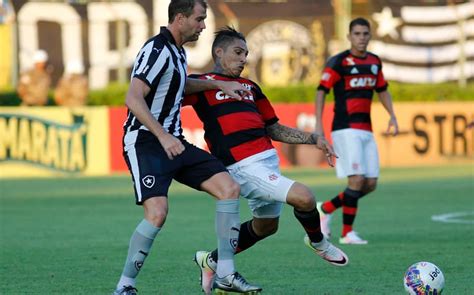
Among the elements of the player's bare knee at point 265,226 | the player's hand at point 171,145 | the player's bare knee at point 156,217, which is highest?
the player's hand at point 171,145

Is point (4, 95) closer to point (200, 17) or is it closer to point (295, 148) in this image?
point (295, 148)

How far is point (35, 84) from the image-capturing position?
28.7 meters

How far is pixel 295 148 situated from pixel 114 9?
6116 millimetres

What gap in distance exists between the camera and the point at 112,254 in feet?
36.1

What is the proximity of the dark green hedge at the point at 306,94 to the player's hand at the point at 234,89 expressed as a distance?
67.0ft

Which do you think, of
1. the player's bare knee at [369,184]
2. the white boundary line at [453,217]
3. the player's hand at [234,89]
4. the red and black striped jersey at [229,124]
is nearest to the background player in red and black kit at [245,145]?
the red and black striped jersey at [229,124]

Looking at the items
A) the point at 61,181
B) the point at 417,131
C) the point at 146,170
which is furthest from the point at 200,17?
the point at 417,131

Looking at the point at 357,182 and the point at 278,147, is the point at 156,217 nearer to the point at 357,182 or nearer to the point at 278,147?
the point at 357,182

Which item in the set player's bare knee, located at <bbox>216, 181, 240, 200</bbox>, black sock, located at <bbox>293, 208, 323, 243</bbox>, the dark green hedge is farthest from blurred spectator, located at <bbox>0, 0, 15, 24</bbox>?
player's bare knee, located at <bbox>216, 181, 240, 200</bbox>

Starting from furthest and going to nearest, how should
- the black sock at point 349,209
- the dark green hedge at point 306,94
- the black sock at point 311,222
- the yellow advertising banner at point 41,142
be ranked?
1. the dark green hedge at point 306,94
2. the yellow advertising banner at point 41,142
3. the black sock at point 349,209
4. the black sock at point 311,222

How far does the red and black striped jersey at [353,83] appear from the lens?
1232 centimetres

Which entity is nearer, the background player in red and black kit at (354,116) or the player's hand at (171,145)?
the player's hand at (171,145)

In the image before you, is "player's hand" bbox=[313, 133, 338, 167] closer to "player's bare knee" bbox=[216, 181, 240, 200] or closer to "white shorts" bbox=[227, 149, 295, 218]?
"white shorts" bbox=[227, 149, 295, 218]

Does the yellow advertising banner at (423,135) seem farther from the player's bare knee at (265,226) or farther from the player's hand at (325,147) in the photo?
the player's hand at (325,147)
